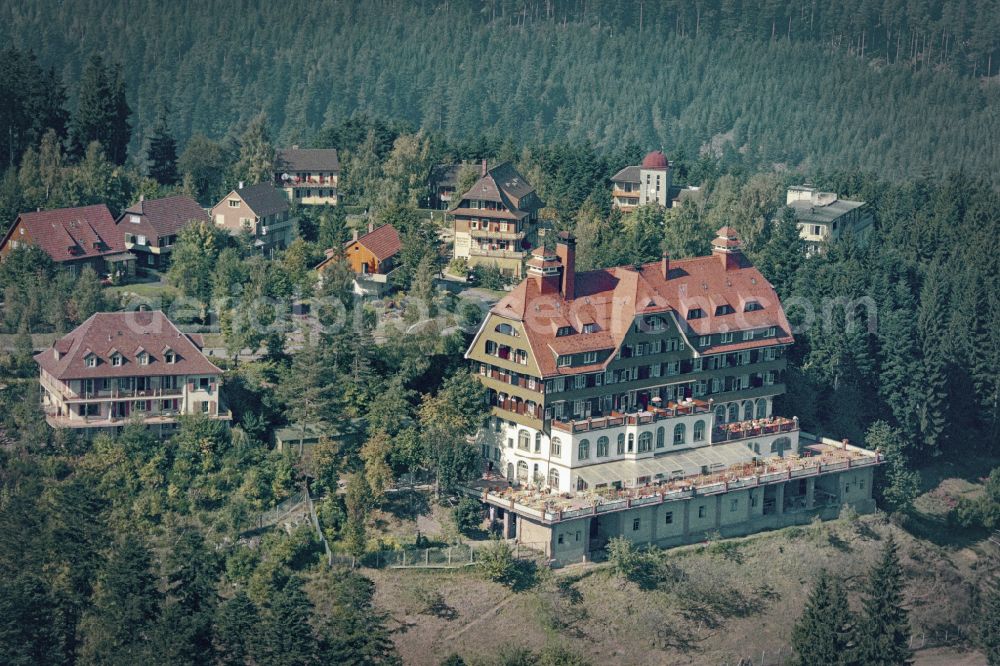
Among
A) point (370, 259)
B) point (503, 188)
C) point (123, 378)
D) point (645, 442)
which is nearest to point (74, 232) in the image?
point (370, 259)

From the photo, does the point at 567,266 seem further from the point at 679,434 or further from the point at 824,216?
the point at 824,216

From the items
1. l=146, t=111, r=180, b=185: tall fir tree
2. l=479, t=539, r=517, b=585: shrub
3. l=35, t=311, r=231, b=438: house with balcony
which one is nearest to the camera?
l=479, t=539, r=517, b=585: shrub

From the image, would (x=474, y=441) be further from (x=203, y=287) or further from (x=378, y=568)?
(x=203, y=287)

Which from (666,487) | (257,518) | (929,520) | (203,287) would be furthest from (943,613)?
(203,287)

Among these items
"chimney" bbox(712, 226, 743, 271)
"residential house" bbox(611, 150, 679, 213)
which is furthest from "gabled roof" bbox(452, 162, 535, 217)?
"chimney" bbox(712, 226, 743, 271)

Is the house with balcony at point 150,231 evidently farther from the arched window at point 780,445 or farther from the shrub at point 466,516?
the arched window at point 780,445

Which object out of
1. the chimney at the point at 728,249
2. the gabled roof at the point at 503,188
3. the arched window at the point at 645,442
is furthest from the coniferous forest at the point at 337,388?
the chimney at the point at 728,249

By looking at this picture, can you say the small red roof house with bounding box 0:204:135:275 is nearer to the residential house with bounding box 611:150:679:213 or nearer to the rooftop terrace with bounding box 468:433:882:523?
the rooftop terrace with bounding box 468:433:882:523
